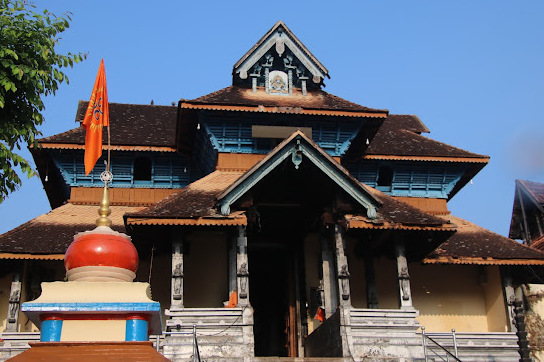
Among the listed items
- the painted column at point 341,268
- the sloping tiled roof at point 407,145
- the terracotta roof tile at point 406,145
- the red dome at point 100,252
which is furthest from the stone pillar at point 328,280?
the red dome at point 100,252

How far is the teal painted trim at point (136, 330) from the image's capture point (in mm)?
6672

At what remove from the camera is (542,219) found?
29.0 m

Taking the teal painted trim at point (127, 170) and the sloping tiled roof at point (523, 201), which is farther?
the sloping tiled roof at point (523, 201)

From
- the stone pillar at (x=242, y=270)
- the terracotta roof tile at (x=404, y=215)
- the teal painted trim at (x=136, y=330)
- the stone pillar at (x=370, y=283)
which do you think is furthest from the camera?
the stone pillar at (x=370, y=283)

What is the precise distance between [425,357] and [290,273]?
5759 millimetres

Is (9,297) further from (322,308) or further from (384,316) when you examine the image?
(384,316)

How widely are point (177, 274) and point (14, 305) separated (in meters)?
4.40

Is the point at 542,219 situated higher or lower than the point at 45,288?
higher

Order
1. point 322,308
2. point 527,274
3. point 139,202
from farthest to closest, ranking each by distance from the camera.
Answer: point 139,202
point 527,274
point 322,308

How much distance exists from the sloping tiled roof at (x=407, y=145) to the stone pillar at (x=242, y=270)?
6474 mm

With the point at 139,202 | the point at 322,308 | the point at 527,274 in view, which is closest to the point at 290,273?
the point at 322,308

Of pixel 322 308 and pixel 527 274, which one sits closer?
pixel 322 308

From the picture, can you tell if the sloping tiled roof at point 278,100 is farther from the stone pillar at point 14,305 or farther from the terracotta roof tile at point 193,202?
the stone pillar at point 14,305

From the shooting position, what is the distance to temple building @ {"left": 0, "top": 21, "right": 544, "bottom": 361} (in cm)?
1429
